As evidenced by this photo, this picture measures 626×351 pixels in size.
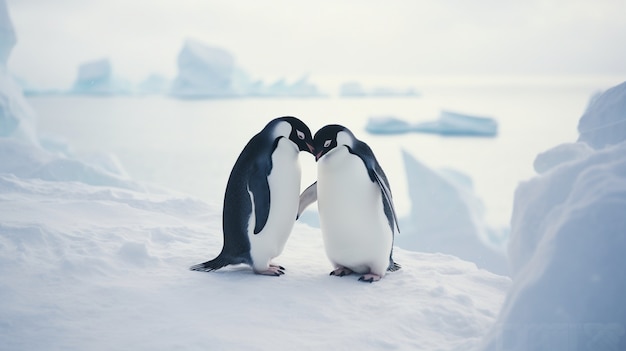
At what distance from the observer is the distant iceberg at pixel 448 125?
63.9 feet

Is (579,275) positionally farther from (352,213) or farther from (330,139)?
(330,139)

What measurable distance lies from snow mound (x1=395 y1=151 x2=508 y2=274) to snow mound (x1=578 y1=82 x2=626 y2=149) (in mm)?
4927

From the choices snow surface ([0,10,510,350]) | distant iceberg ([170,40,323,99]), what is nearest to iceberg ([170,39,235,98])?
distant iceberg ([170,40,323,99])

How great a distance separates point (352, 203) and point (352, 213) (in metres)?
0.05

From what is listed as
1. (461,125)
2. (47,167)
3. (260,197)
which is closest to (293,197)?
(260,197)

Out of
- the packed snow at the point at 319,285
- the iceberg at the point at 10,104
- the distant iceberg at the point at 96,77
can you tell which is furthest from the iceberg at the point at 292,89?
the packed snow at the point at 319,285

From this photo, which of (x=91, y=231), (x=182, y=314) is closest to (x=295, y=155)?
(x=182, y=314)

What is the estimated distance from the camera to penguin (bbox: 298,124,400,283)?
2951 mm

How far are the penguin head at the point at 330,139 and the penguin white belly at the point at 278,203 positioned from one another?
5.3 inches

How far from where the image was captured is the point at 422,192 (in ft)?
28.2

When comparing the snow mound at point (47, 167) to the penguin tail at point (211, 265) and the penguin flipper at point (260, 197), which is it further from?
the penguin flipper at point (260, 197)

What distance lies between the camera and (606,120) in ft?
10.3

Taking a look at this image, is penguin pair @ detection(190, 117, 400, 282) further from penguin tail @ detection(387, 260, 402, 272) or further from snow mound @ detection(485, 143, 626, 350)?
snow mound @ detection(485, 143, 626, 350)

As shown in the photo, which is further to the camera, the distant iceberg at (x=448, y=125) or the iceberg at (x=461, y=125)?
the distant iceberg at (x=448, y=125)
